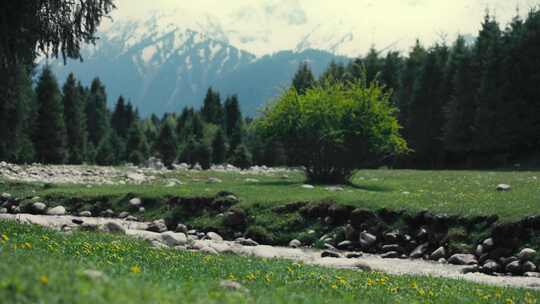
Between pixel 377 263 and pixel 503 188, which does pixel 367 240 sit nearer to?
pixel 377 263

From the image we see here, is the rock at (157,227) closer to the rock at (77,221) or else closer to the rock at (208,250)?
the rock at (77,221)

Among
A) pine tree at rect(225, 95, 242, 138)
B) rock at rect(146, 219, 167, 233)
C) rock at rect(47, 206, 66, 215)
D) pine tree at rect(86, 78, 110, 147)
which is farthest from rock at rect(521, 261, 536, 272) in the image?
pine tree at rect(86, 78, 110, 147)

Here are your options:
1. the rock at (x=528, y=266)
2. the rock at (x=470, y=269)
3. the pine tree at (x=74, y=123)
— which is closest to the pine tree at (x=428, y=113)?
the pine tree at (x=74, y=123)

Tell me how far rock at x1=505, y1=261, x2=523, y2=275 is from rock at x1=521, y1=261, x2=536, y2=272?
0.35 feet

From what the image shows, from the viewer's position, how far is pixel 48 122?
2881 inches

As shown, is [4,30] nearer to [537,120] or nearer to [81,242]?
[81,242]

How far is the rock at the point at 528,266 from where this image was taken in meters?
17.0

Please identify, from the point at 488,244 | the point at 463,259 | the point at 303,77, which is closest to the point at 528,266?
the point at 488,244

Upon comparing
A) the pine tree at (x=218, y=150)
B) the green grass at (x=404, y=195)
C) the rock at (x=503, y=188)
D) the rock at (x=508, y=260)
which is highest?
the pine tree at (x=218, y=150)

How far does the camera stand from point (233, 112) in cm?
11150

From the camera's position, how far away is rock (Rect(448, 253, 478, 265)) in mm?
18594

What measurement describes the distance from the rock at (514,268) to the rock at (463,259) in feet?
3.93

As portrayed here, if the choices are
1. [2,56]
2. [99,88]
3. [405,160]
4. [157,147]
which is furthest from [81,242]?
[99,88]

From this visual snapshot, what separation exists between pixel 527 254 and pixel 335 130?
65.0 feet
